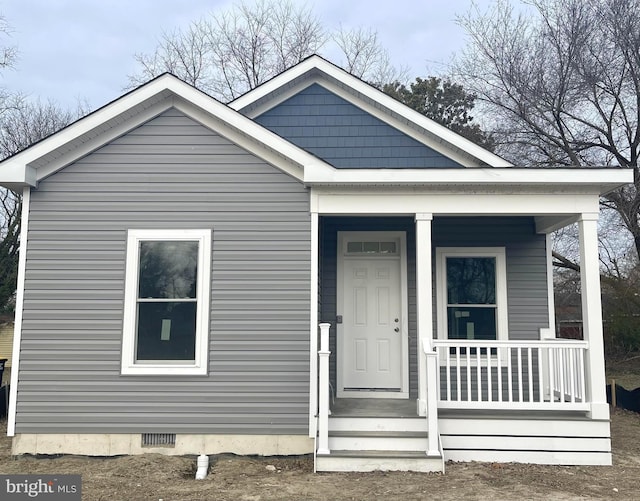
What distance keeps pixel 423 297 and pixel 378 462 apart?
1.79 meters

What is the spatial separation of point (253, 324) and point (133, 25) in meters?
21.9

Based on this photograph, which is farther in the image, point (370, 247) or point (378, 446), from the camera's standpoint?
point (370, 247)

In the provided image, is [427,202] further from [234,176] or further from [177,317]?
[177,317]

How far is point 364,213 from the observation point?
6.25 metres

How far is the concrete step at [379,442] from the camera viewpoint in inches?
219

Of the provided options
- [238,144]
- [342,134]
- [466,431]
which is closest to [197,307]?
[238,144]

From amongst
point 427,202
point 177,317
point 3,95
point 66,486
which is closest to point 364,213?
point 427,202

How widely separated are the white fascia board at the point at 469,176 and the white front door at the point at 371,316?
1.58 meters

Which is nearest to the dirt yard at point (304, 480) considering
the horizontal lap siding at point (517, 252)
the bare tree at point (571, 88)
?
the horizontal lap siding at point (517, 252)

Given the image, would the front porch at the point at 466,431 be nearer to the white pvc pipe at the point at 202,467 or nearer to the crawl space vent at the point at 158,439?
the white pvc pipe at the point at 202,467

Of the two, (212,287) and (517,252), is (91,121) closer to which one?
(212,287)
